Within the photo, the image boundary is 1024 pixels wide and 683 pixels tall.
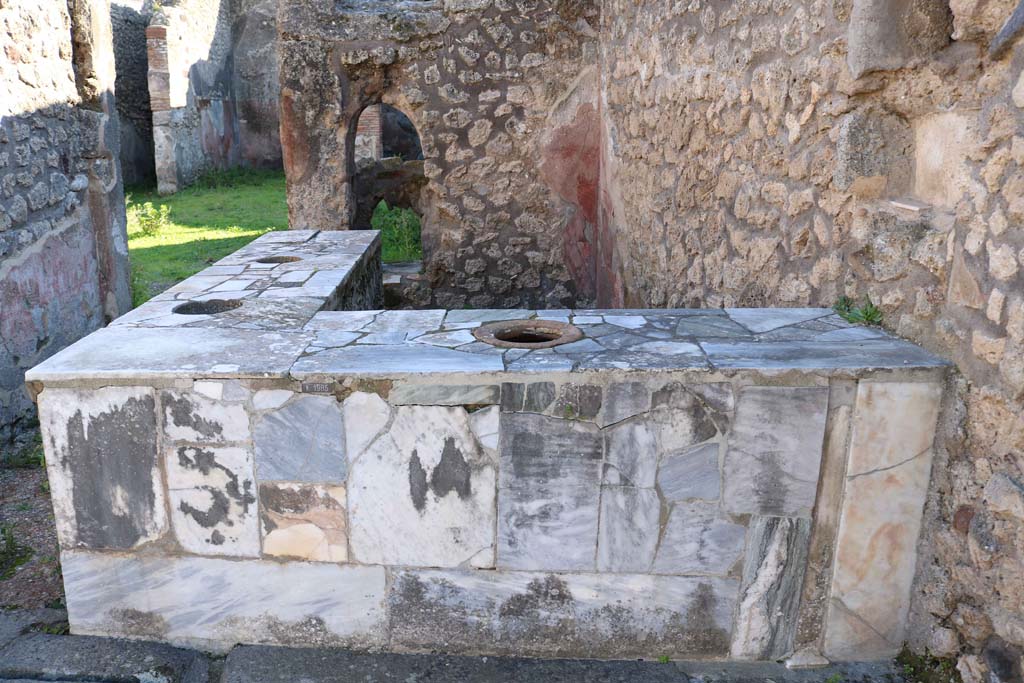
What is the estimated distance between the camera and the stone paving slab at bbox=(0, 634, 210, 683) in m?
2.37

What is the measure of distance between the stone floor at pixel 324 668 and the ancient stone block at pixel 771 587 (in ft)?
0.22

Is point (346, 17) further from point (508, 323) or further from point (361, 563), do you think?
point (361, 563)

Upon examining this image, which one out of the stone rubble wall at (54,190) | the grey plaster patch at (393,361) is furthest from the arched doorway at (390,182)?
the grey plaster patch at (393,361)

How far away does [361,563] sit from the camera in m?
2.47

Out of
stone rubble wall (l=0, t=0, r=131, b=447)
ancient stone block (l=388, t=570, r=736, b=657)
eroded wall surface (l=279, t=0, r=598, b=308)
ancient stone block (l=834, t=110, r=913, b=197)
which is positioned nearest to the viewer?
ancient stone block (l=388, t=570, r=736, b=657)

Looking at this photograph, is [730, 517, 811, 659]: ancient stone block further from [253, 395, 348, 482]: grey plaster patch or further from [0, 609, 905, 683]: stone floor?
[253, 395, 348, 482]: grey plaster patch

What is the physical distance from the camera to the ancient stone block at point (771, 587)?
239 cm

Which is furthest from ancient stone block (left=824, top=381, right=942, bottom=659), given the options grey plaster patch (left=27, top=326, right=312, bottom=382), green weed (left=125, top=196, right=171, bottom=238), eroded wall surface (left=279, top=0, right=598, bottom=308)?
green weed (left=125, top=196, right=171, bottom=238)

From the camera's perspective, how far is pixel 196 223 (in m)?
10.8

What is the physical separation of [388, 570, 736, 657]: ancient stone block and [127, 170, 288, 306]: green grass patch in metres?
4.49

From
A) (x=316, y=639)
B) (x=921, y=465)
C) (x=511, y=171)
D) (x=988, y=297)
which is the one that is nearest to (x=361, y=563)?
(x=316, y=639)

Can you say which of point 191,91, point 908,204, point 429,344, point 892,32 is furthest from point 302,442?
point 191,91

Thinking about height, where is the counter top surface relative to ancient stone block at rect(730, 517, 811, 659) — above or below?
above

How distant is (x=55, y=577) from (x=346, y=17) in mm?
4877
